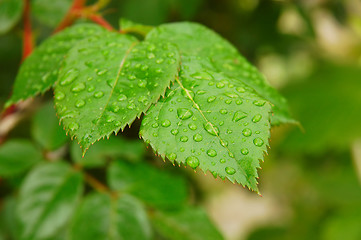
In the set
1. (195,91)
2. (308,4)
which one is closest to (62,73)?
(195,91)

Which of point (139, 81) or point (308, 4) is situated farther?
point (308, 4)

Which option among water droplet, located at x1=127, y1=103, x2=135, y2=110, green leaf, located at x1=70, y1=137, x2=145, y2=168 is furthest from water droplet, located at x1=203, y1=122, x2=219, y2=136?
green leaf, located at x1=70, y1=137, x2=145, y2=168

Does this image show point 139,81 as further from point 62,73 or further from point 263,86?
point 263,86

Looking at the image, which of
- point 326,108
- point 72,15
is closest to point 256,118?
point 72,15

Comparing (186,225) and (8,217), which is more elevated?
(186,225)

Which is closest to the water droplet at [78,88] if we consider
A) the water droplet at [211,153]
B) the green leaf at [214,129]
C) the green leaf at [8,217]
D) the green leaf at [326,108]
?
the green leaf at [214,129]

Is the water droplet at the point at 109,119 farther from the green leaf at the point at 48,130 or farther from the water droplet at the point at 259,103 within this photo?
the green leaf at the point at 48,130

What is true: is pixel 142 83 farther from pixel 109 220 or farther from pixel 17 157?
pixel 17 157
